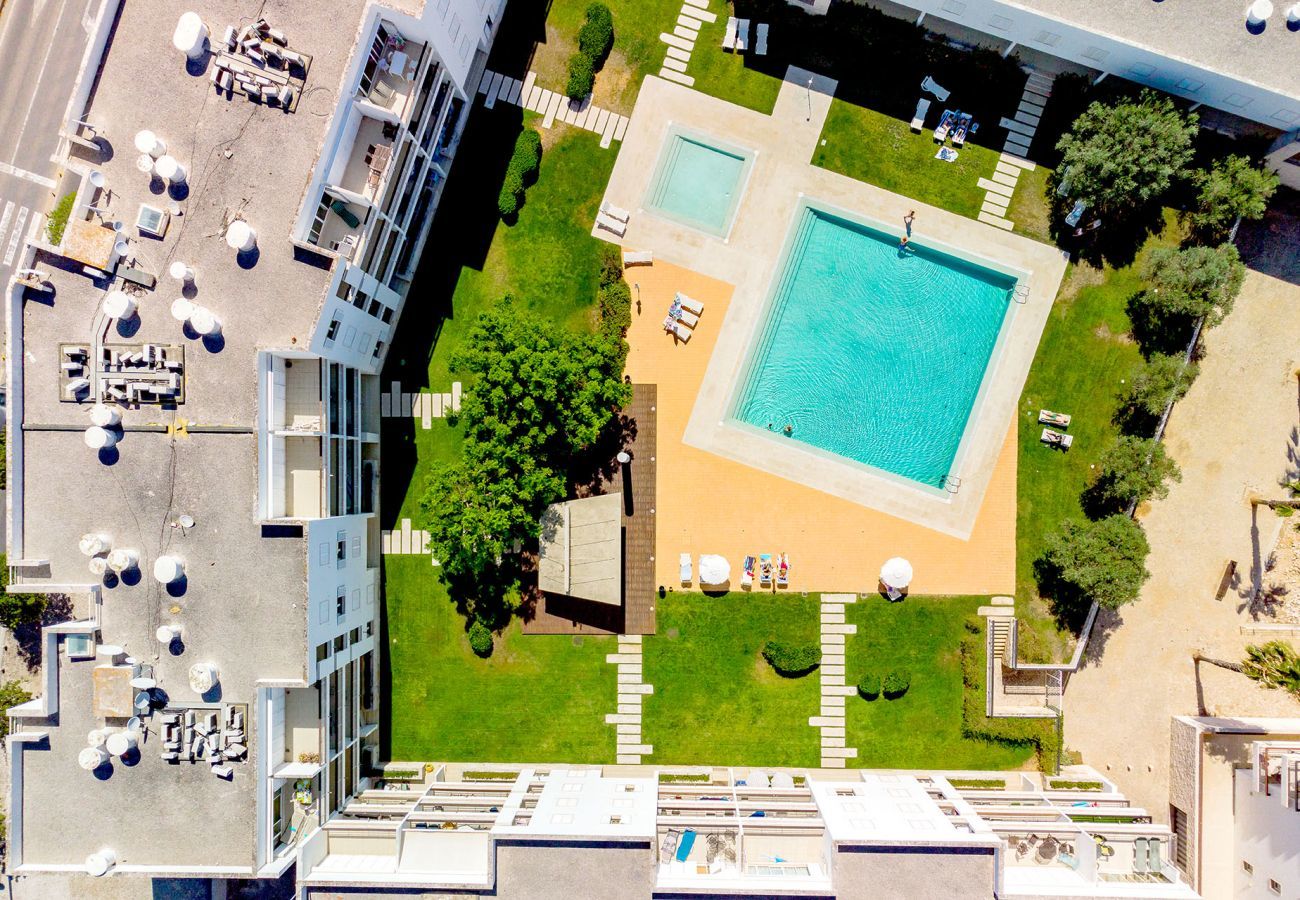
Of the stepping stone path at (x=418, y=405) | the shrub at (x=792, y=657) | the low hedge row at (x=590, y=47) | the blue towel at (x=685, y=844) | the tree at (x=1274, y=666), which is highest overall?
the low hedge row at (x=590, y=47)

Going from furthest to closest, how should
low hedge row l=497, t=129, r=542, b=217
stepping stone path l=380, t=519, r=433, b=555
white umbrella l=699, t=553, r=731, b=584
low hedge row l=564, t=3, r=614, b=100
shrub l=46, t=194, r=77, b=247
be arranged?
stepping stone path l=380, t=519, r=433, b=555 → low hedge row l=497, t=129, r=542, b=217 → low hedge row l=564, t=3, r=614, b=100 → white umbrella l=699, t=553, r=731, b=584 → shrub l=46, t=194, r=77, b=247

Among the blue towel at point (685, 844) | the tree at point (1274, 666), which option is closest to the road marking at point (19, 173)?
the blue towel at point (685, 844)

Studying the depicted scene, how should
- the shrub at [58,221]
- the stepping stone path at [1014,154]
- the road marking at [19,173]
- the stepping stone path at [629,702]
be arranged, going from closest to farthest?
the shrub at [58,221] < the stepping stone path at [1014,154] < the stepping stone path at [629,702] < the road marking at [19,173]

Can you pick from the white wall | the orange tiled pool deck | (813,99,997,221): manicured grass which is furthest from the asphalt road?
the white wall

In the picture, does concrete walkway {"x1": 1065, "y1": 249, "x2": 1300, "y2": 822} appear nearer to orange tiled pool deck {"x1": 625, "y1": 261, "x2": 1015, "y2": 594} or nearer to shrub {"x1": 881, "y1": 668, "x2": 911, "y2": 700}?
orange tiled pool deck {"x1": 625, "y1": 261, "x2": 1015, "y2": 594}

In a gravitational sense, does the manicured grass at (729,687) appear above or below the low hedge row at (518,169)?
below

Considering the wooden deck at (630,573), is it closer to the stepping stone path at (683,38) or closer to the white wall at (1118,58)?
the stepping stone path at (683,38)

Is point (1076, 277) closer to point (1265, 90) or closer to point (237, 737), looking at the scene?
point (1265, 90)
